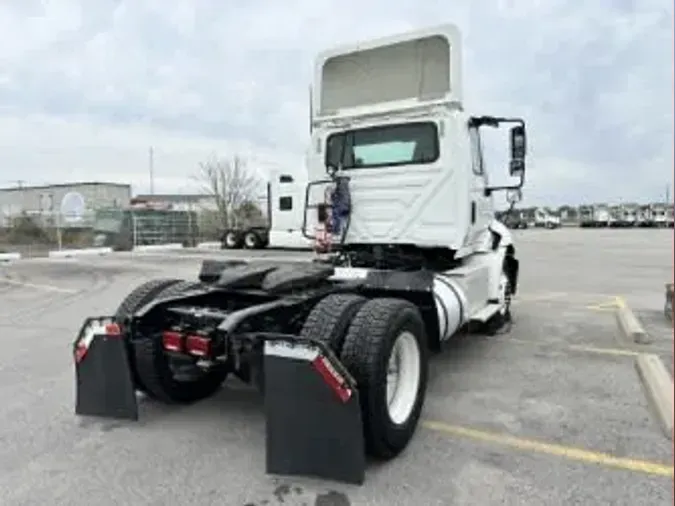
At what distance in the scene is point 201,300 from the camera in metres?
4.77

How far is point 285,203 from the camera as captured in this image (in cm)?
2534

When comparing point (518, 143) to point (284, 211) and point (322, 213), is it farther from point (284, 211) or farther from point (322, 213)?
point (284, 211)

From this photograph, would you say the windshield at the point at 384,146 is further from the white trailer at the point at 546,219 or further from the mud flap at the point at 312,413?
the white trailer at the point at 546,219

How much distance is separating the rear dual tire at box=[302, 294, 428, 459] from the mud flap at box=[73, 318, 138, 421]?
4.75ft

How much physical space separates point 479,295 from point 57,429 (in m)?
4.20

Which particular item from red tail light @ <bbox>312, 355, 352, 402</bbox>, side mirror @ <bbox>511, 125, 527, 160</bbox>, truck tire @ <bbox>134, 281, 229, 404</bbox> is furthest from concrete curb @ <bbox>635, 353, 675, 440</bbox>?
side mirror @ <bbox>511, 125, 527, 160</bbox>

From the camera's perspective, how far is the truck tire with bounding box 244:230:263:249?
28016 mm

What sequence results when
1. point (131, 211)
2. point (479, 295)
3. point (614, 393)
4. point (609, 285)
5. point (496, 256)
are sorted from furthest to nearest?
point (131, 211), point (609, 285), point (496, 256), point (479, 295), point (614, 393)

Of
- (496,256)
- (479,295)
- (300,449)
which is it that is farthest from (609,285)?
(300,449)

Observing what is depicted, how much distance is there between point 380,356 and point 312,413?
566mm

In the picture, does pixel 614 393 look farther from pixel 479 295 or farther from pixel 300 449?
pixel 300 449

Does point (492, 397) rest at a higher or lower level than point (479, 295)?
lower

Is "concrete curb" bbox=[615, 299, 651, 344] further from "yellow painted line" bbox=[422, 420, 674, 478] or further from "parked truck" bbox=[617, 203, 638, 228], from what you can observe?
"parked truck" bbox=[617, 203, 638, 228]

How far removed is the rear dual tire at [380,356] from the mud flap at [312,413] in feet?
0.72
